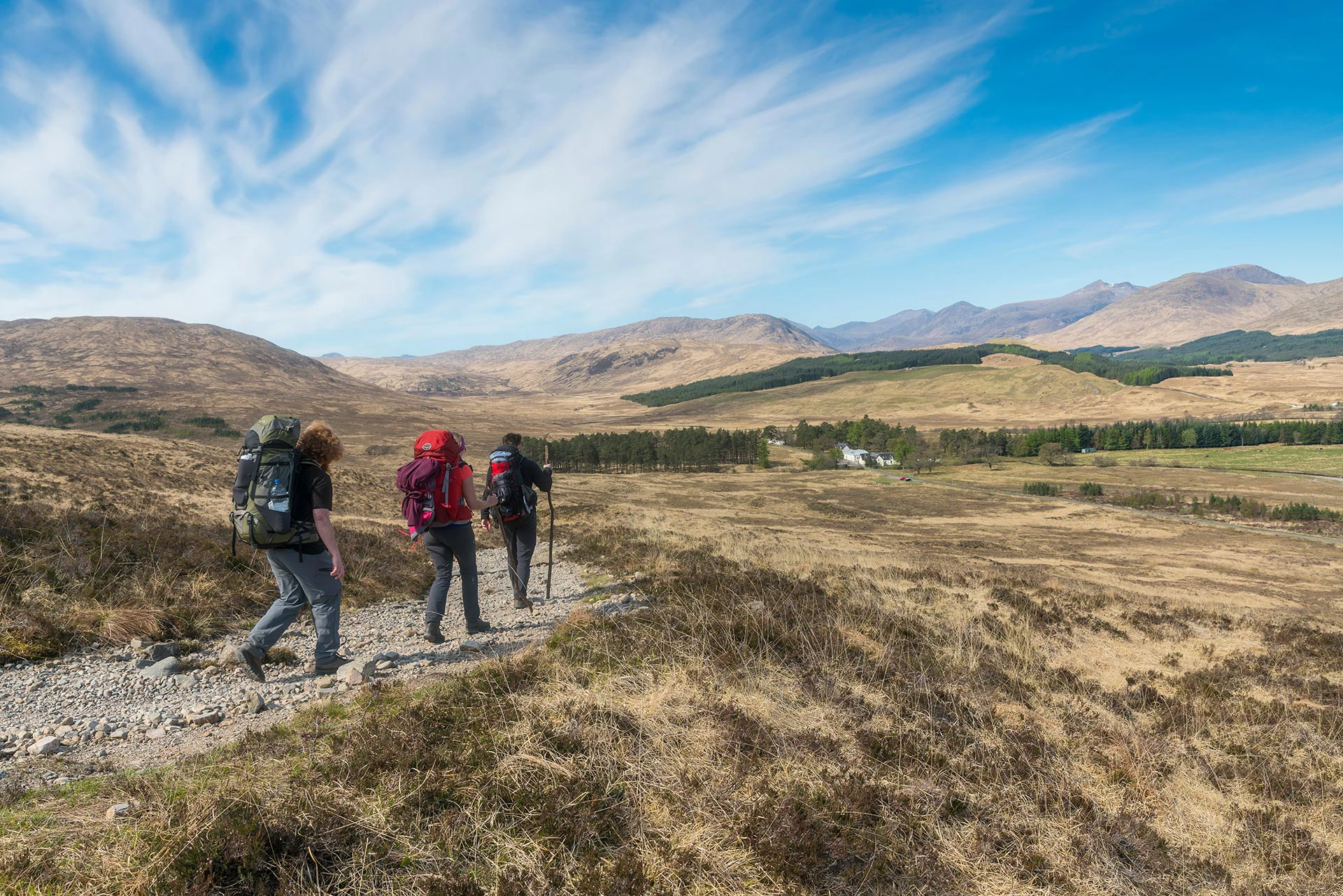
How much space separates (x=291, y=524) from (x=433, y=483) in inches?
75.0

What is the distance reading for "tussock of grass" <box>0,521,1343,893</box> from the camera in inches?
128

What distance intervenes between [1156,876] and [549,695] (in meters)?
4.66

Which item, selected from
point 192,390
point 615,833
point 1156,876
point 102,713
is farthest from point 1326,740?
point 192,390

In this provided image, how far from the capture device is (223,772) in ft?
13.5

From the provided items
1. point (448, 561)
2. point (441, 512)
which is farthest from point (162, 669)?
point (441, 512)

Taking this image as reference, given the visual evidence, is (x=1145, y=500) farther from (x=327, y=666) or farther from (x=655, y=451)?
(x=327, y=666)

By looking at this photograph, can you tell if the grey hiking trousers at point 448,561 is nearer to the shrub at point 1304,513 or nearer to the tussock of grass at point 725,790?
the tussock of grass at point 725,790

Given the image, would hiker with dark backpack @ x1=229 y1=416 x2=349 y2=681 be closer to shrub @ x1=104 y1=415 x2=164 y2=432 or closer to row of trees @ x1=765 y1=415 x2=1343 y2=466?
row of trees @ x1=765 y1=415 x2=1343 y2=466

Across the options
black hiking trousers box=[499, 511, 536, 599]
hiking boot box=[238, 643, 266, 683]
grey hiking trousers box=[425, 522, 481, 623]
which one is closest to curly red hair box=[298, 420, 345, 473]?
grey hiking trousers box=[425, 522, 481, 623]

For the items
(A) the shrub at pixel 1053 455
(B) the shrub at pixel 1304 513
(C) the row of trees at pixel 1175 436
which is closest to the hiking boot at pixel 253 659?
(B) the shrub at pixel 1304 513

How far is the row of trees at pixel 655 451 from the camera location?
11006 centimetres

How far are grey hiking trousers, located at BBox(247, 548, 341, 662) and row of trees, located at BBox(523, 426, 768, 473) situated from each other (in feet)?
318

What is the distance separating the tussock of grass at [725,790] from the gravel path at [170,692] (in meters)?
1.12

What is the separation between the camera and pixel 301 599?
23.2 ft
